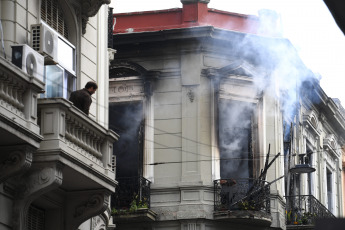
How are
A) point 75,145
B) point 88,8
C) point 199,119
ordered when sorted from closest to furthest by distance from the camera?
point 75,145, point 88,8, point 199,119

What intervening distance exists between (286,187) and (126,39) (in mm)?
5979

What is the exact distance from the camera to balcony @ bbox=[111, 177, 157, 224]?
923 inches

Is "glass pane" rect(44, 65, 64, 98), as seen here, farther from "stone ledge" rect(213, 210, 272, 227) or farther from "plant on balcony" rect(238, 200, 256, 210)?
"plant on balcony" rect(238, 200, 256, 210)

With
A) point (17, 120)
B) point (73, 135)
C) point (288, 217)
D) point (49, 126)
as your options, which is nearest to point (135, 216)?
point (288, 217)

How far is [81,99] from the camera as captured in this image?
15.4m

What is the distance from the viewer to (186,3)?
25.0 m

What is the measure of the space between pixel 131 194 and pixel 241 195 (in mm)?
2679

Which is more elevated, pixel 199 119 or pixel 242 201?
pixel 199 119

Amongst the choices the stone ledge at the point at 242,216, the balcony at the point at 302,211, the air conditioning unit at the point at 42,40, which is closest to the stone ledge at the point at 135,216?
the stone ledge at the point at 242,216

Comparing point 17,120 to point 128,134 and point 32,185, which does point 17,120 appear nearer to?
point 32,185

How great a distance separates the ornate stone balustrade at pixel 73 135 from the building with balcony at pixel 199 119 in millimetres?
7710

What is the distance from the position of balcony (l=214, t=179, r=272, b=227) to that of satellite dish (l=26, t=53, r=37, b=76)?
10405 mm

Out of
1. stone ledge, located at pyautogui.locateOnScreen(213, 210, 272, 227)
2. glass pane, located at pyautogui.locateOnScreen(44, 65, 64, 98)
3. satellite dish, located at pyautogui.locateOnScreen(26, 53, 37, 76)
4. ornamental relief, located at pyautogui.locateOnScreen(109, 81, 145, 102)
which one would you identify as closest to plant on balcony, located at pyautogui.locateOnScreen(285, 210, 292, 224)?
stone ledge, located at pyautogui.locateOnScreen(213, 210, 272, 227)

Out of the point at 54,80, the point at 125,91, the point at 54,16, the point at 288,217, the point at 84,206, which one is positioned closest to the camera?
the point at 84,206
